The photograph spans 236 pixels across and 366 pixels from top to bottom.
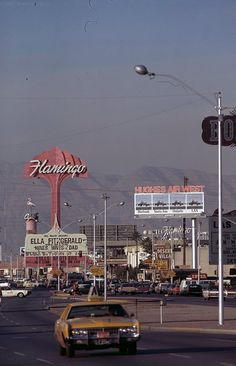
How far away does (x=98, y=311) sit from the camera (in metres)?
25.8

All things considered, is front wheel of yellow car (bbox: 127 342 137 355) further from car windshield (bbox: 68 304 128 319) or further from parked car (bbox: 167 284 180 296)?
parked car (bbox: 167 284 180 296)

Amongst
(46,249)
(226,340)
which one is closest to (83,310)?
(226,340)

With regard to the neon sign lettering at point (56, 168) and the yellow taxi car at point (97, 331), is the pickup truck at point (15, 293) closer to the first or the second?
the neon sign lettering at point (56, 168)

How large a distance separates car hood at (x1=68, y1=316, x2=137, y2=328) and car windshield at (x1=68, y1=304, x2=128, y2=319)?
17.1 inches

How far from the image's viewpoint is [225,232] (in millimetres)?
70938

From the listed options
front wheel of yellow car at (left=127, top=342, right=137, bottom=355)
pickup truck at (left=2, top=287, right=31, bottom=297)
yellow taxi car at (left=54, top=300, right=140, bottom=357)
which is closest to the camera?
yellow taxi car at (left=54, top=300, right=140, bottom=357)

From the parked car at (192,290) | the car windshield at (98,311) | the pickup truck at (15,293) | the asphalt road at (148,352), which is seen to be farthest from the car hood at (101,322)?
the pickup truck at (15,293)

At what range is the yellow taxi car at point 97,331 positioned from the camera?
2455 cm

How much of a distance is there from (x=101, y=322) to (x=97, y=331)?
295 mm

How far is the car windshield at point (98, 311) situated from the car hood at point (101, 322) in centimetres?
43

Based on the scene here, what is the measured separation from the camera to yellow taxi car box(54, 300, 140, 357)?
24547 millimetres

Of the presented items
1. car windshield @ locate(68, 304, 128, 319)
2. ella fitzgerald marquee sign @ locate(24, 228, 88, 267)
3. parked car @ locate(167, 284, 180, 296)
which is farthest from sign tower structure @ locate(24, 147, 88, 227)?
car windshield @ locate(68, 304, 128, 319)

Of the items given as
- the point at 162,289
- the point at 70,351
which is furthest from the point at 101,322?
the point at 162,289

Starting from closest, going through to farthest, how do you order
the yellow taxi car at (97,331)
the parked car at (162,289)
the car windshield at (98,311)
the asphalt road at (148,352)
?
the asphalt road at (148,352) → the yellow taxi car at (97,331) → the car windshield at (98,311) → the parked car at (162,289)
